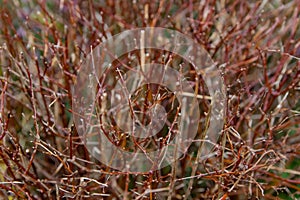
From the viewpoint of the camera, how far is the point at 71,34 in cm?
192

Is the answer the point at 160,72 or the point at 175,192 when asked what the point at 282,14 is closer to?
the point at 160,72

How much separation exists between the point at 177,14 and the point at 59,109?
760 millimetres

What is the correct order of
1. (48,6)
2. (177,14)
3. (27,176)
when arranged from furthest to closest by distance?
1. (48,6)
2. (177,14)
3. (27,176)

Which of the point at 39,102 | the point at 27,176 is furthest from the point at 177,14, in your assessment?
the point at 27,176

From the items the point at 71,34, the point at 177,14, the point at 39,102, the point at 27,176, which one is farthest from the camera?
the point at 177,14

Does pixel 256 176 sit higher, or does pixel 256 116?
pixel 256 116

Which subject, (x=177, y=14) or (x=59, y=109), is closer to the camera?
(x=59, y=109)

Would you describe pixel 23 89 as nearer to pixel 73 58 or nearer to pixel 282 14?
pixel 73 58

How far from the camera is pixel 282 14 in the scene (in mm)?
2242

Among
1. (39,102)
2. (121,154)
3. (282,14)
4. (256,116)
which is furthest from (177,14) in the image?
(121,154)

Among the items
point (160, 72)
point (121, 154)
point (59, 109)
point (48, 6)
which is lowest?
point (121, 154)

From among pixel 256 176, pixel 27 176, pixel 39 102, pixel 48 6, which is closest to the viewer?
pixel 27 176

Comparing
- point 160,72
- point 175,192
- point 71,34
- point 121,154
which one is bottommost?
point 175,192

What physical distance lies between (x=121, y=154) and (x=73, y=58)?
21.1 inches
